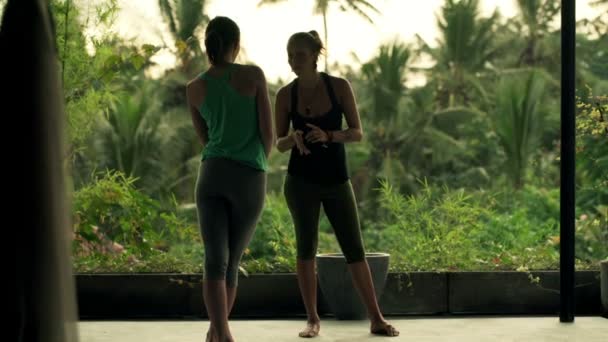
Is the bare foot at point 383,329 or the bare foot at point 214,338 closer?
the bare foot at point 214,338

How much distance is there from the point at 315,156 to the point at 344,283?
1383 mm

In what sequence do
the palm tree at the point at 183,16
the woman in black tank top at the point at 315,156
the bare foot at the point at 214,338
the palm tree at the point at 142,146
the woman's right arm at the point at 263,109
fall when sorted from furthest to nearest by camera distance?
the palm tree at the point at 183,16 → the palm tree at the point at 142,146 → the woman in black tank top at the point at 315,156 → the woman's right arm at the point at 263,109 → the bare foot at the point at 214,338

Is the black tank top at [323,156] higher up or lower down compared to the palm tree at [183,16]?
lower down

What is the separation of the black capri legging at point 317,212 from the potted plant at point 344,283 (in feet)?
2.83

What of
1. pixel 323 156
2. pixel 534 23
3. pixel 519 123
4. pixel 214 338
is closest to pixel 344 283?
pixel 323 156

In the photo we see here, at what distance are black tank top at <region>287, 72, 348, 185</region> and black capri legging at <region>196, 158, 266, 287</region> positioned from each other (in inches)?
36.4

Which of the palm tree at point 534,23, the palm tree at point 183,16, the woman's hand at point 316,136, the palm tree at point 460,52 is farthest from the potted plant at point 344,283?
the palm tree at point 534,23

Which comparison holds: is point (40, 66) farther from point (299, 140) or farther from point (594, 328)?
point (594, 328)

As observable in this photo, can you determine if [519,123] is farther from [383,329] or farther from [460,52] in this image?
[383,329]

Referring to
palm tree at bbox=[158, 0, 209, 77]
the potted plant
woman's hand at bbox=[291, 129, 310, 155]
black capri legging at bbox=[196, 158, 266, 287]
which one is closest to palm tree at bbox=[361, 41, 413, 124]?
palm tree at bbox=[158, 0, 209, 77]

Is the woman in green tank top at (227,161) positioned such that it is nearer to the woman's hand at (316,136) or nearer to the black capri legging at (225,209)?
the black capri legging at (225,209)

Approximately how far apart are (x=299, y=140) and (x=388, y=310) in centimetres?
202

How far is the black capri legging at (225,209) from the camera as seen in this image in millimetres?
4336

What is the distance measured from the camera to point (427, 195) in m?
7.45
